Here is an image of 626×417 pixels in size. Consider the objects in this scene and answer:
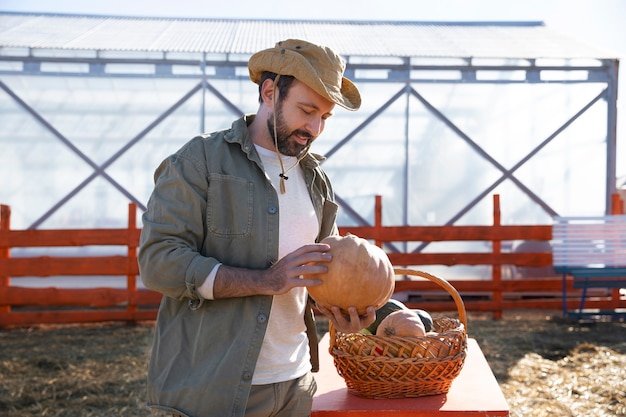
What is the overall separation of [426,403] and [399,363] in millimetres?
182

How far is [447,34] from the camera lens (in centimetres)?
991

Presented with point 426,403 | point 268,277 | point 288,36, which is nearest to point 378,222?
point 288,36

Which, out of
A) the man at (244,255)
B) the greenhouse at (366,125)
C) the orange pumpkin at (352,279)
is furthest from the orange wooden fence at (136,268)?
the man at (244,255)

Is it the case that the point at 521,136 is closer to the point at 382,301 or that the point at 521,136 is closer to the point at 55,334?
the point at 55,334

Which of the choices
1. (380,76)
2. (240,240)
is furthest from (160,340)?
(380,76)

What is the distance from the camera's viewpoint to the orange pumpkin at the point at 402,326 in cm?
225

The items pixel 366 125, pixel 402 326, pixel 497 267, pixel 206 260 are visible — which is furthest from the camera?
pixel 366 125

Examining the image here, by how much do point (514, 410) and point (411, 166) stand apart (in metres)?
4.43

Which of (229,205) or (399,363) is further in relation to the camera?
(399,363)

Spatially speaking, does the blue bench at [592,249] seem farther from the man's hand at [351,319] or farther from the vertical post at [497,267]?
the man's hand at [351,319]

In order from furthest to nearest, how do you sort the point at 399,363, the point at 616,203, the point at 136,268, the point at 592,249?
the point at 616,203, the point at 592,249, the point at 136,268, the point at 399,363

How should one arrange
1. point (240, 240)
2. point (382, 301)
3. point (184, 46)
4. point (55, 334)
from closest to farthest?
1. point (240, 240)
2. point (382, 301)
3. point (55, 334)
4. point (184, 46)

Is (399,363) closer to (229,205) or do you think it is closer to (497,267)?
(229,205)

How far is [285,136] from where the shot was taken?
1771 millimetres
